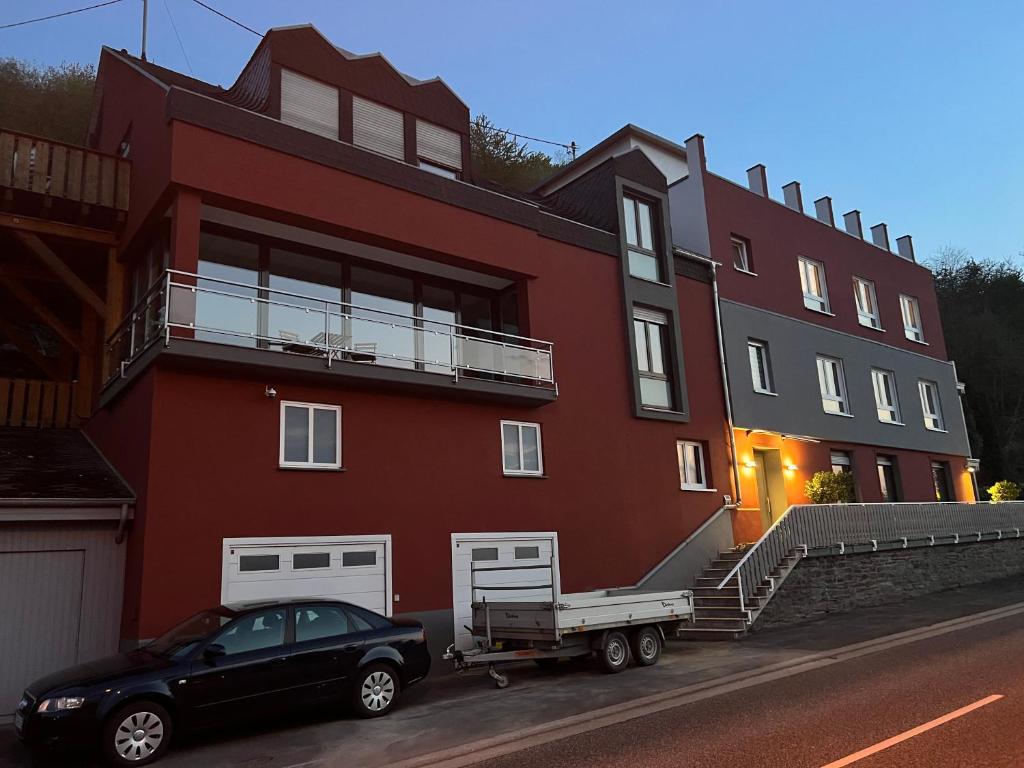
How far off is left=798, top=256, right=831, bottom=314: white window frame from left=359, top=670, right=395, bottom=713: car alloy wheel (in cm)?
1789

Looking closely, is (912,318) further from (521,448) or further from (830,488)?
(521,448)

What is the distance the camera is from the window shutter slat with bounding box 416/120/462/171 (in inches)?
623

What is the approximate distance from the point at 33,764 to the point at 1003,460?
42.4 meters

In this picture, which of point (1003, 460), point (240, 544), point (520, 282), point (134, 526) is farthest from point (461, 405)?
point (1003, 460)

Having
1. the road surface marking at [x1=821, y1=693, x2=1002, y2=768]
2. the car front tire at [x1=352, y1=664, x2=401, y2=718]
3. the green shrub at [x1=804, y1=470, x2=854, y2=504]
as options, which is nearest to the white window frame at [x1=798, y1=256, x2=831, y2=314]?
the green shrub at [x1=804, y1=470, x2=854, y2=504]

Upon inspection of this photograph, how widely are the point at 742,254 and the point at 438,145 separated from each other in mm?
9778

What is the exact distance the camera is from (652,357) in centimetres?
1781

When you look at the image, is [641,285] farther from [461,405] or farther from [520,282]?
[461,405]

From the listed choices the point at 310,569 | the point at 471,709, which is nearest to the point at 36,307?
the point at 310,569

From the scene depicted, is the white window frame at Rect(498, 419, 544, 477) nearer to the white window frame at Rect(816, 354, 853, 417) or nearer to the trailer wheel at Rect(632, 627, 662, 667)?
the trailer wheel at Rect(632, 627, 662, 667)

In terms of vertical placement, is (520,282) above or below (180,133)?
below

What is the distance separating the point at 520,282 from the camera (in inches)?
615

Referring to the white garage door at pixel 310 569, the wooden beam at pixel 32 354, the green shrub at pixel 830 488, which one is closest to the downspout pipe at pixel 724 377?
the green shrub at pixel 830 488

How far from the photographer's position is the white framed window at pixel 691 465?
696 inches
